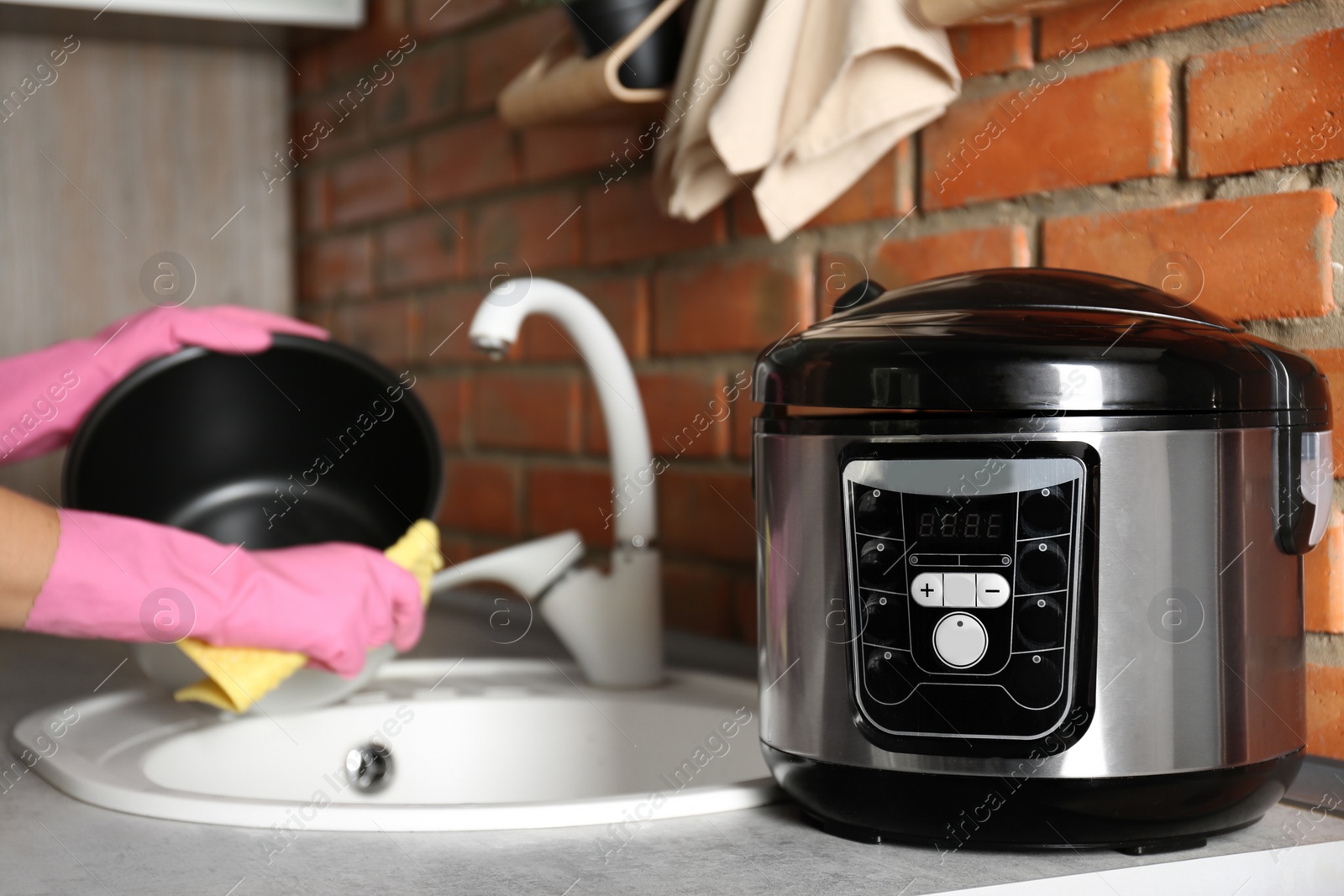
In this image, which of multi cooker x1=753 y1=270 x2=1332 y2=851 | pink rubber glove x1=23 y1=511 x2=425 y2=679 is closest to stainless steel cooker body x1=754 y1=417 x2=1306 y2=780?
multi cooker x1=753 y1=270 x2=1332 y2=851

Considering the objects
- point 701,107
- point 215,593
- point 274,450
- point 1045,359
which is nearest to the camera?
point 1045,359

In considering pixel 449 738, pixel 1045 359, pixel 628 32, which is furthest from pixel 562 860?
pixel 628 32

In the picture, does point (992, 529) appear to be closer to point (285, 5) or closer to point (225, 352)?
point (225, 352)

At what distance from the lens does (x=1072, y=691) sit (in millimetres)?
541

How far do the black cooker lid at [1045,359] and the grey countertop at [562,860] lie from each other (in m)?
0.19

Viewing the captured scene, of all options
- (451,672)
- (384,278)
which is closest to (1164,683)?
(451,672)

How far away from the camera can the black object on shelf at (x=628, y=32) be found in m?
0.99

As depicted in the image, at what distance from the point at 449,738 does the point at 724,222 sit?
1.57ft

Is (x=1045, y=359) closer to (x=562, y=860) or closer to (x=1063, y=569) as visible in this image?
(x=1063, y=569)

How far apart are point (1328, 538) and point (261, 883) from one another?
548mm

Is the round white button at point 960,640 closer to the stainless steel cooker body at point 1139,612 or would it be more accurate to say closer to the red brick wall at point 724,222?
the stainless steel cooker body at point 1139,612

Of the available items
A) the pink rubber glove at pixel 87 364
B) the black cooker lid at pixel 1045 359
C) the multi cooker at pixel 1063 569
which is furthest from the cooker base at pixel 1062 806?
the pink rubber glove at pixel 87 364

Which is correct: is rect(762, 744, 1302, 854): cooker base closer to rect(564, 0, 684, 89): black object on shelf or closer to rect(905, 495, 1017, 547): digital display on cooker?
rect(905, 495, 1017, 547): digital display on cooker

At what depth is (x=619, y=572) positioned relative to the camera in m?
0.99
